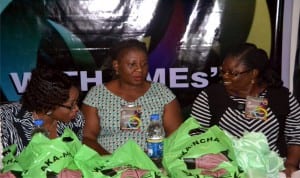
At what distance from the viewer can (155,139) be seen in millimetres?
2082

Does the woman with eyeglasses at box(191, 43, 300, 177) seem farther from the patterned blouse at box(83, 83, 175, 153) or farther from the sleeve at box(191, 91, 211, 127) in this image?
the patterned blouse at box(83, 83, 175, 153)

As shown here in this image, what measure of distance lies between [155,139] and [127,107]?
19.2 inches

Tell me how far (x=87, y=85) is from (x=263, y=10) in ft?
4.06

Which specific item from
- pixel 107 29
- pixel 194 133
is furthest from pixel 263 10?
pixel 194 133

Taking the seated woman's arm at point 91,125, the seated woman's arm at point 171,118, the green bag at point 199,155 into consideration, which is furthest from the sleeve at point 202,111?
the green bag at point 199,155

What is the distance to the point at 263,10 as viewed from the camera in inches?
122

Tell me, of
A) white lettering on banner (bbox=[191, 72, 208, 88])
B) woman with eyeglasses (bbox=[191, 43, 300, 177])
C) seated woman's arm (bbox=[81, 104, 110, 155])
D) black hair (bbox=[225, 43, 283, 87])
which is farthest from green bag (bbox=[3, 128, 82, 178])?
white lettering on banner (bbox=[191, 72, 208, 88])

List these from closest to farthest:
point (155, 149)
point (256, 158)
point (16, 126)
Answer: point (256, 158), point (155, 149), point (16, 126)

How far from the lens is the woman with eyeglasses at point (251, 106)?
2.45 m

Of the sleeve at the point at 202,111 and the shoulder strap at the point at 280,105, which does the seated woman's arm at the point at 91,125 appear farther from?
the shoulder strap at the point at 280,105

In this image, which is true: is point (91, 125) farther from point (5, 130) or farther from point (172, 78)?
point (172, 78)

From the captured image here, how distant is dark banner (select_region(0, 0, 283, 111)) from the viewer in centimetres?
308

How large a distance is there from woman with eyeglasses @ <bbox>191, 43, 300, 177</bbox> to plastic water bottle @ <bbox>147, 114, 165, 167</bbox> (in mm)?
210

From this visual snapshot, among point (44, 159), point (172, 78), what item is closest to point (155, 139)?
point (44, 159)
